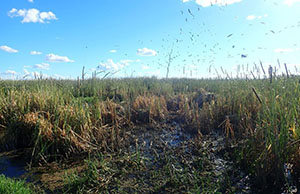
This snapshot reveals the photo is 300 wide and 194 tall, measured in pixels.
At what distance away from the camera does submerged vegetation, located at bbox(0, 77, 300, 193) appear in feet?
7.66

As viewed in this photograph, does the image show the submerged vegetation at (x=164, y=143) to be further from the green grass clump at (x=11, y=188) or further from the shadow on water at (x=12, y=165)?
the green grass clump at (x=11, y=188)

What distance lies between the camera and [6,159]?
3098 millimetres

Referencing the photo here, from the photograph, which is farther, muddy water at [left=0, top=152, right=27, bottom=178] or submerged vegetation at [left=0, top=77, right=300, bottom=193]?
muddy water at [left=0, top=152, right=27, bottom=178]

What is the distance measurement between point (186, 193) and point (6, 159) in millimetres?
2712

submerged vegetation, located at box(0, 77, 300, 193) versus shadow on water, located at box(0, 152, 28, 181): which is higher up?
submerged vegetation, located at box(0, 77, 300, 193)

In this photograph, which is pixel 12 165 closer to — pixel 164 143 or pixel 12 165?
pixel 12 165

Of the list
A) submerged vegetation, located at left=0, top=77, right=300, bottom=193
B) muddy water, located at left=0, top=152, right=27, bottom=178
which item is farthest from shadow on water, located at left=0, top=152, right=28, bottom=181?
submerged vegetation, located at left=0, top=77, right=300, bottom=193

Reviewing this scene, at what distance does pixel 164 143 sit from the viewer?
3.65m

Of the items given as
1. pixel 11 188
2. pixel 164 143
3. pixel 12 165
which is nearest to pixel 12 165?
pixel 12 165

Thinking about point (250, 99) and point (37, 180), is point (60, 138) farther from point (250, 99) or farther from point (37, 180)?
point (250, 99)

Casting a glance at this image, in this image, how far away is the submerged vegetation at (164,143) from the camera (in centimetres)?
233

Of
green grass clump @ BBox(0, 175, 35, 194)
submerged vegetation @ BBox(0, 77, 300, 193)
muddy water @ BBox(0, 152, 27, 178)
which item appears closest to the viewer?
green grass clump @ BBox(0, 175, 35, 194)

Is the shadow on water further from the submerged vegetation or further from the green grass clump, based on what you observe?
the green grass clump

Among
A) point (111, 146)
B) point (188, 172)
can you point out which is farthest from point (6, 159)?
point (188, 172)
